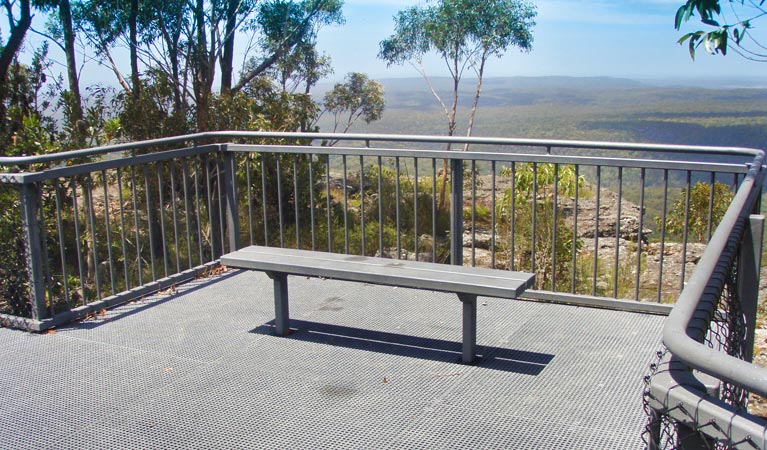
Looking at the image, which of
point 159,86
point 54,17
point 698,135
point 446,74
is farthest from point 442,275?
point 698,135

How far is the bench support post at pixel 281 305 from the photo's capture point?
4.73m

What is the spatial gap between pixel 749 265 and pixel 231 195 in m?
4.42

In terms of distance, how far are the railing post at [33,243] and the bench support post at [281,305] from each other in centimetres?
148

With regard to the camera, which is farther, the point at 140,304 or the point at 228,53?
the point at 228,53

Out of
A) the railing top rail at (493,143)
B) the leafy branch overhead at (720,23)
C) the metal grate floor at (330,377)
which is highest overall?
the leafy branch overhead at (720,23)

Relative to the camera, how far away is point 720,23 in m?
3.45

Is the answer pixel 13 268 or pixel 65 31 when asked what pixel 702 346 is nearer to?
pixel 13 268

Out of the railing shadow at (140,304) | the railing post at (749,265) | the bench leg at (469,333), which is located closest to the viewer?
the railing post at (749,265)

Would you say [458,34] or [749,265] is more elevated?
[458,34]

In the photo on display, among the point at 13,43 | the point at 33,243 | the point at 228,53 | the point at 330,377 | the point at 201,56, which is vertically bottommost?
the point at 330,377

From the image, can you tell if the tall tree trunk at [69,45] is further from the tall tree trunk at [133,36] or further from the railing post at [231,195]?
the railing post at [231,195]

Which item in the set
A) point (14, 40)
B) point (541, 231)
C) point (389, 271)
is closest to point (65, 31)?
point (14, 40)

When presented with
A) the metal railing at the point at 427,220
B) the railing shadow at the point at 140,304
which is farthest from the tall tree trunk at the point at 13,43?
the railing shadow at the point at 140,304

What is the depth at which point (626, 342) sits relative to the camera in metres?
4.61
